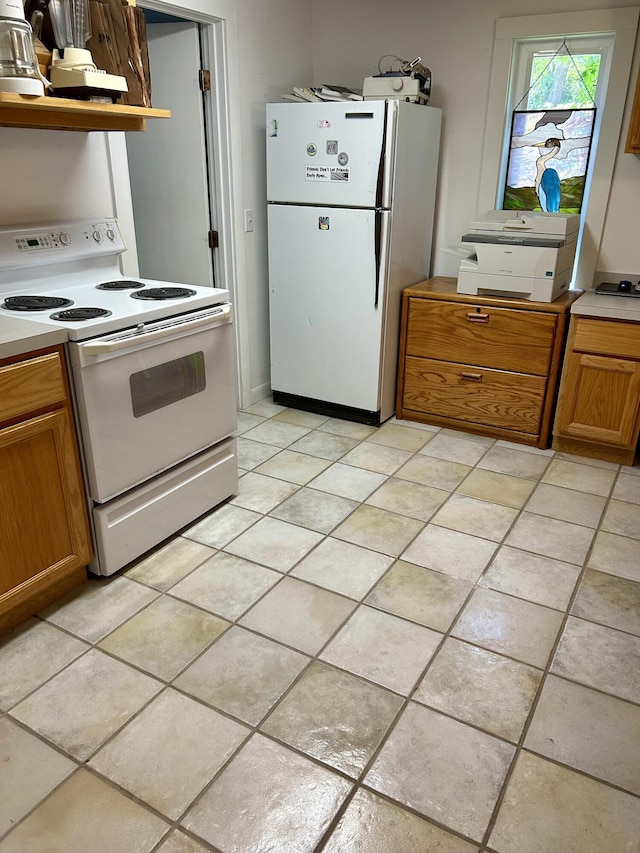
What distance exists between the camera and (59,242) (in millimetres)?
2484

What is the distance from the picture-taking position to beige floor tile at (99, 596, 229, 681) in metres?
1.90

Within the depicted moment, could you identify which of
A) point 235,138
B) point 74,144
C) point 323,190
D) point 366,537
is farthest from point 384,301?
point 74,144

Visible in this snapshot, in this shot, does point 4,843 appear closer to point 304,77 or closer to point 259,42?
point 259,42

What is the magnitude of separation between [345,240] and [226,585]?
1.91 meters

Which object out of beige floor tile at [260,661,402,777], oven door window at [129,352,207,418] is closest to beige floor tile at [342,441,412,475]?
oven door window at [129,352,207,418]

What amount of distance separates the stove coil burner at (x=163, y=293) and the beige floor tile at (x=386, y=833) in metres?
1.73

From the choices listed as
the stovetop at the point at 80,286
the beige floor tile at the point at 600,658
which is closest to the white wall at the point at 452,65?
the stovetop at the point at 80,286

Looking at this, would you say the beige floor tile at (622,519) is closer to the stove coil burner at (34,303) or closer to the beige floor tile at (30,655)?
the beige floor tile at (30,655)

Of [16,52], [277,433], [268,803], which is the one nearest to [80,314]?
[16,52]

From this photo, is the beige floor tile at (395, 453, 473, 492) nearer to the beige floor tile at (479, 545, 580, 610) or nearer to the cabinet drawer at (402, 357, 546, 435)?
the cabinet drawer at (402, 357, 546, 435)

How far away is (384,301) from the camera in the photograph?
11.0ft

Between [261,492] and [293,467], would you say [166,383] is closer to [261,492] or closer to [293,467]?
[261,492]

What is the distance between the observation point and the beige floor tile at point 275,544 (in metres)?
2.40

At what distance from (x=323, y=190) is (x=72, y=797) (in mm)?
2812
